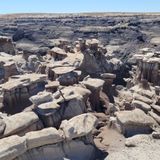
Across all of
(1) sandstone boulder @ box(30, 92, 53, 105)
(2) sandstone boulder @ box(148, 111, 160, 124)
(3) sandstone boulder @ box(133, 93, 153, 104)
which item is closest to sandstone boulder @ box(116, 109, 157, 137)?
(2) sandstone boulder @ box(148, 111, 160, 124)

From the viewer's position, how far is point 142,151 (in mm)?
15250

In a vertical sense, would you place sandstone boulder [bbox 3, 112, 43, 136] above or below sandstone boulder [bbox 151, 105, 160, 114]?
above

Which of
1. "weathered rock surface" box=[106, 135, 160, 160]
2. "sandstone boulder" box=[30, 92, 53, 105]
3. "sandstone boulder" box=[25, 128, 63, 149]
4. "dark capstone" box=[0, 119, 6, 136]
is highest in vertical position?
"sandstone boulder" box=[30, 92, 53, 105]

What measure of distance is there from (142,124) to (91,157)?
2.95 meters

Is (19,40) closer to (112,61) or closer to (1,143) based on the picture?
(112,61)

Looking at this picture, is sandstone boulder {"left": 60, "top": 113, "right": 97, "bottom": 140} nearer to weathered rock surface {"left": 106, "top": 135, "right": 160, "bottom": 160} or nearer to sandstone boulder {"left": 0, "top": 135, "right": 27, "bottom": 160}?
weathered rock surface {"left": 106, "top": 135, "right": 160, "bottom": 160}

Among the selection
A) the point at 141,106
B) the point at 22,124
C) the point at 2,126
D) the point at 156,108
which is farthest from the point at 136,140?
the point at 2,126

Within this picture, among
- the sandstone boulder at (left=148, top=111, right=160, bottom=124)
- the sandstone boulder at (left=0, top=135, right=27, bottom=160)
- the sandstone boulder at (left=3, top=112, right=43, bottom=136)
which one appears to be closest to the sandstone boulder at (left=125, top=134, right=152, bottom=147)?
the sandstone boulder at (left=148, top=111, right=160, bottom=124)

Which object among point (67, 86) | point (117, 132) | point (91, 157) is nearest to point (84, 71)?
point (67, 86)

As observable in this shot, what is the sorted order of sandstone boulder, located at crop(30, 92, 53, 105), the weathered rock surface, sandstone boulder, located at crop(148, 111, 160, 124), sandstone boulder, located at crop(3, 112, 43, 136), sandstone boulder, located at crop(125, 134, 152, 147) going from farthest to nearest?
sandstone boulder, located at crop(148, 111, 160, 124) < sandstone boulder, located at crop(30, 92, 53, 105) < sandstone boulder, located at crop(125, 134, 152, 147) < the weathered rock surface < sandstone boulder, located at crop(3, 112, 43, 136)

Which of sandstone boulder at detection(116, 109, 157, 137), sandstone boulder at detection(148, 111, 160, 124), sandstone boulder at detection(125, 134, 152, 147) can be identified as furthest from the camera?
sandstone boulder at detection(148, 111, 160, 124)

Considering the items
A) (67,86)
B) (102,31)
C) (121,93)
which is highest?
(67,86)

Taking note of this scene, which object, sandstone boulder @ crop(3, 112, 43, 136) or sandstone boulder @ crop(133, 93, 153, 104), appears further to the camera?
sandstone boulder @ crop(133, 93, 153, 104)

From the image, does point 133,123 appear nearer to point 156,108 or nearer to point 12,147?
point 156,108
